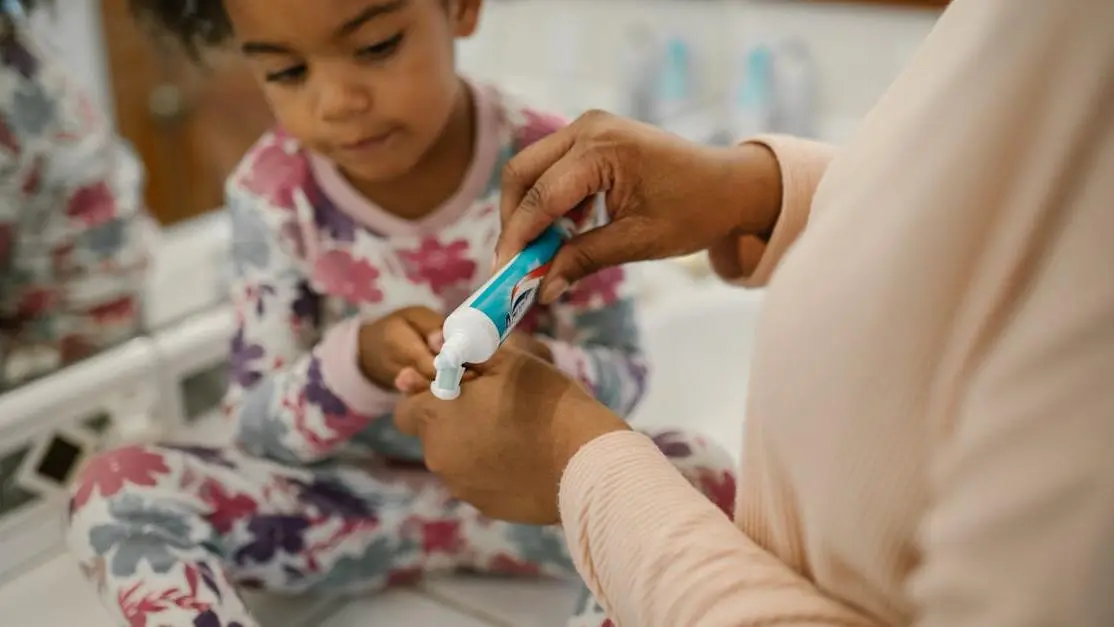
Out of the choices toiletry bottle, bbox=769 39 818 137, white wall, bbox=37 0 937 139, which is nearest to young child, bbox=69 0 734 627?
white wall, bbox=37 0 937 139

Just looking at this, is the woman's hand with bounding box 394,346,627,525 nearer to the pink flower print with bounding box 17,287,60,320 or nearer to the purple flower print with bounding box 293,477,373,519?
the purple flower print with bounding box 293,477,373,519

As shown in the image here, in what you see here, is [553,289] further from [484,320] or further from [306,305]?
[306,305]

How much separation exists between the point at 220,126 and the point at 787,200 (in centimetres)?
75

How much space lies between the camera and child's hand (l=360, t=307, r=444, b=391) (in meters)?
0.59

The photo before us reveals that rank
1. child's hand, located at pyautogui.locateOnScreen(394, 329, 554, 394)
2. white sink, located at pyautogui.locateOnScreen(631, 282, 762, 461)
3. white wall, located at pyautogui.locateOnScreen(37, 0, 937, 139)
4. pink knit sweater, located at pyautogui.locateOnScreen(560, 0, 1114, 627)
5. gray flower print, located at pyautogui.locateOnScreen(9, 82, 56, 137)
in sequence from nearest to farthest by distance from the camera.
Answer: pink knit sweater, located at pyautogui.locateOnScreen(560, 0, 1114, 627) < child's hand, located at pyautogui.locateOnScreen(394, 329, 554, 394) < gray flower print, located at pyautogui.locateOnScreen(9, 82, 56, 137) < white sink, located at pyautogui.locateOnScreen(631, 282, 762, 461) < white wall, located at pyautogui.locateOnScreen(37, 0, 937, 139)

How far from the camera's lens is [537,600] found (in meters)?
0.75

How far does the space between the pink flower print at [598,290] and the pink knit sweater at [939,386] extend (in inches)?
13.3

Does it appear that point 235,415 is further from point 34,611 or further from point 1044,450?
point 1044,450

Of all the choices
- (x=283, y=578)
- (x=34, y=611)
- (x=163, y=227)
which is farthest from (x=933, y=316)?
(x=163, y=227)

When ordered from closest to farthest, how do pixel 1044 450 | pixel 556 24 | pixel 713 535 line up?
pixel 1044 450, pixel 713 535, pixel 556 24

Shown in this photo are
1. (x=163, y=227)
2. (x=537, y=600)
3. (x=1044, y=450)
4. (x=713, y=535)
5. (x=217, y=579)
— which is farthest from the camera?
(x=163, y=227)

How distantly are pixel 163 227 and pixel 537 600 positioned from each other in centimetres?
59

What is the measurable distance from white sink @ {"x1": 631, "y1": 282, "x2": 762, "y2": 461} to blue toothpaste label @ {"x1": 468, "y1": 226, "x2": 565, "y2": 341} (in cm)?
44

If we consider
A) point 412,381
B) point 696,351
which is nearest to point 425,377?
point 412,381
